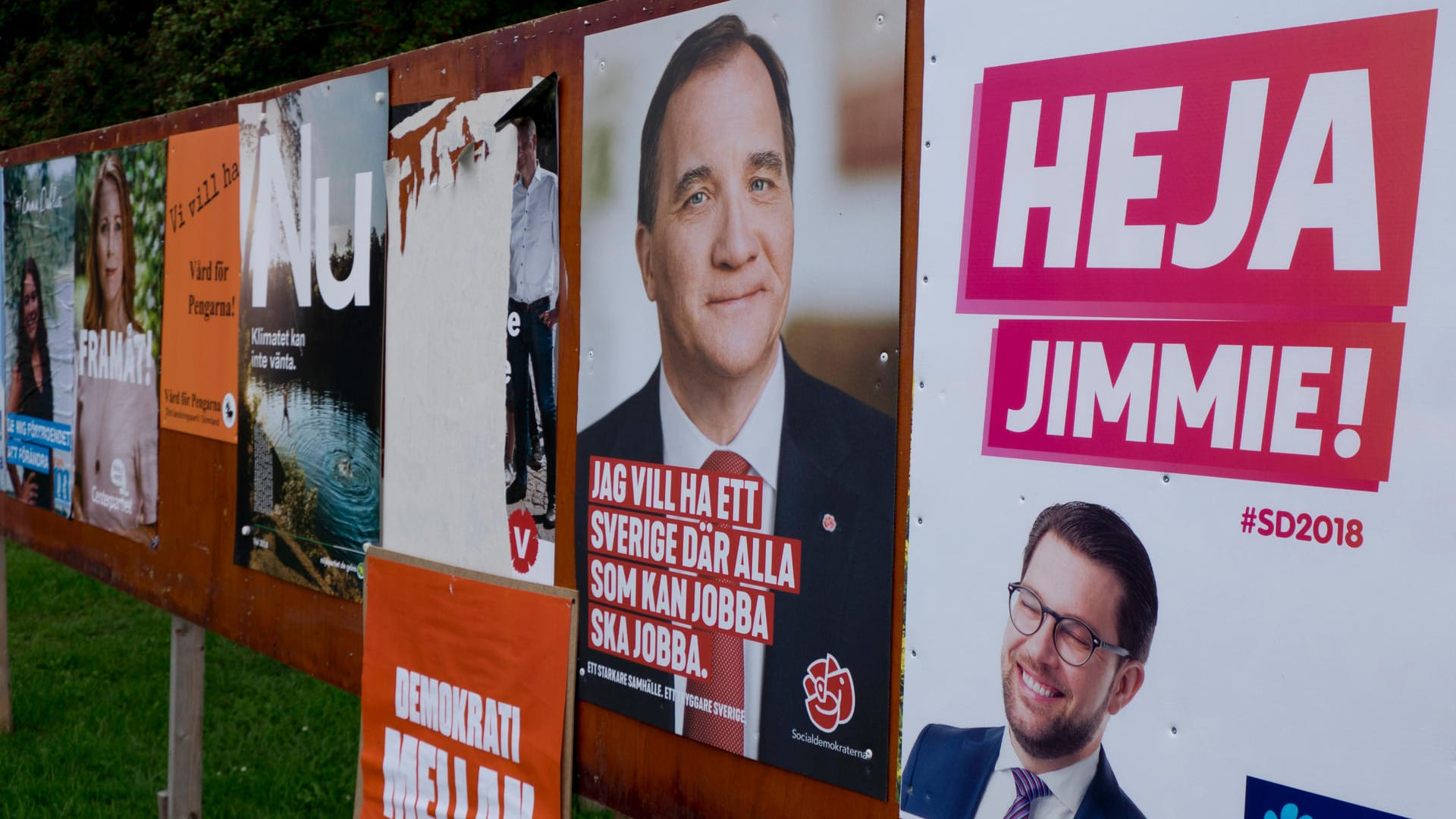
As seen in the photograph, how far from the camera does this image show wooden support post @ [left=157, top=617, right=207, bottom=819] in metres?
4.92

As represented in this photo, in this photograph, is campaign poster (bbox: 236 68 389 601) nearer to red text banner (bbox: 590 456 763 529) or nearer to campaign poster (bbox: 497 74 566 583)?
campaign poster (bbox: 497 74 566 583)

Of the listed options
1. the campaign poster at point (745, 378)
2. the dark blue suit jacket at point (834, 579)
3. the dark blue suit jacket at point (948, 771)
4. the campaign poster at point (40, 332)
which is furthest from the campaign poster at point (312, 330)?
the dark blue suit jacket at point (948, 771)

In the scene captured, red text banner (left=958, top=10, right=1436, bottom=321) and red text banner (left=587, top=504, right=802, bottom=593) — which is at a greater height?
red text banner (left=958, top=10, right=1436, bottom=321)

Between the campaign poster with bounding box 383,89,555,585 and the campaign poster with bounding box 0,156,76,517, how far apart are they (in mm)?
2484

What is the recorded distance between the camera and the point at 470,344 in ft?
9.86

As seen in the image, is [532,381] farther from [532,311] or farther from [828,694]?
[828,694]

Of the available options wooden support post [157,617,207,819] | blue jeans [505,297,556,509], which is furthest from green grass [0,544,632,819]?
blue jeans [505,297,556,509]

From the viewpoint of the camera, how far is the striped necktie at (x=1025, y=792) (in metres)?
1.89

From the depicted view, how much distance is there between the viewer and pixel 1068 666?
1.84 m

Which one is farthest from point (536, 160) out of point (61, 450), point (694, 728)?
point (61, 450)

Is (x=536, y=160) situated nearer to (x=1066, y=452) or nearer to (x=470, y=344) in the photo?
(x=470, y=344)

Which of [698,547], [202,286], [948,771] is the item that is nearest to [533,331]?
[698,547]

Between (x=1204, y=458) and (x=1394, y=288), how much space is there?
0.97 feet

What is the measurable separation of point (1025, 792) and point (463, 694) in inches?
58.0
